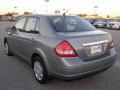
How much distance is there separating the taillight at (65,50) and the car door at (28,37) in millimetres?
941

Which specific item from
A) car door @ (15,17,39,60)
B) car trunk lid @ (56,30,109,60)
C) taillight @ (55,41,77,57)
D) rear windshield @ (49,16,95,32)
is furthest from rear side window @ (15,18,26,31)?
taillight @ (55,41,77,57)

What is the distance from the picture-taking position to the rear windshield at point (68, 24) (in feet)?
13.8

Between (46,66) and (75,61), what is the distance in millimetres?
701

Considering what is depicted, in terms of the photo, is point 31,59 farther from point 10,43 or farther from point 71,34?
point 10,43

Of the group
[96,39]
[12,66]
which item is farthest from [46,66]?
[12,66]

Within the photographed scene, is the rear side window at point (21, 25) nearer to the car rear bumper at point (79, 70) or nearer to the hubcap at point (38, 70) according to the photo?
the hubcap at point (38, 70)

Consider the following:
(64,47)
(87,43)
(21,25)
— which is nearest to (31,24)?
(21,25)

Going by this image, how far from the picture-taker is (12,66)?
5.71m

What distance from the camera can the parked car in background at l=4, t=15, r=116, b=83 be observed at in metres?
3.62

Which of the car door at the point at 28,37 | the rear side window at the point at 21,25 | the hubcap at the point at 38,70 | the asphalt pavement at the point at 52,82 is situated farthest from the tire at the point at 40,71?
the rear side window at the point at 21,25

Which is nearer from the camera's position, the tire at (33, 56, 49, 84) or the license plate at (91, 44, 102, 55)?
the license plate at (91, 44, 102, 55)

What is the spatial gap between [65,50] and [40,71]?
107 cm

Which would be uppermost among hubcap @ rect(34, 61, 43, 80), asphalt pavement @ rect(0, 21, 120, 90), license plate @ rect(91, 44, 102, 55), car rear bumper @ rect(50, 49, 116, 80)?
license plate @ rect(91, 44, 102, 55)

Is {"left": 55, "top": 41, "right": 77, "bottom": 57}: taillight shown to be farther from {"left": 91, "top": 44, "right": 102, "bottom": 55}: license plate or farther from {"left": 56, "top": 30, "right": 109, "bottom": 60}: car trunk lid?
{"left": 91, "top": 44, "right": 102, "bottom": 55}: license plate
